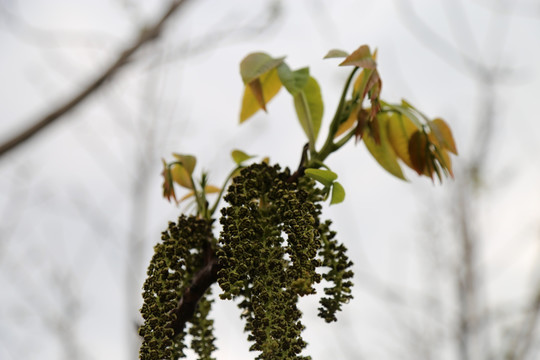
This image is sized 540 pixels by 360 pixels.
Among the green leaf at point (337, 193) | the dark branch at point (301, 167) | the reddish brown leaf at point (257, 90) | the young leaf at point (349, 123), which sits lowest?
the green leaf at point (337, 193)

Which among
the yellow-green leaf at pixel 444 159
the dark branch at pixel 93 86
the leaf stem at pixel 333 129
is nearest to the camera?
the leaf stem at pixel 333 129

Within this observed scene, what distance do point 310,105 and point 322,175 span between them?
301mm

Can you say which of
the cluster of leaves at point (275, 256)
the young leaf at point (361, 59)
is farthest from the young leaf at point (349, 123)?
the cluster of leaves at point (275, 256)

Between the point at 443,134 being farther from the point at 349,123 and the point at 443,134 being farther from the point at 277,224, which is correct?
the point at 277,224

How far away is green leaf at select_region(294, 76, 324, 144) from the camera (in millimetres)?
1169

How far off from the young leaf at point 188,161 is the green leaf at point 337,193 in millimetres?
317

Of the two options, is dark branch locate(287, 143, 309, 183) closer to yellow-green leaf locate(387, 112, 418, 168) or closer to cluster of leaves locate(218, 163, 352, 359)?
cluster of leaves locate(218, 163, 352, 359)

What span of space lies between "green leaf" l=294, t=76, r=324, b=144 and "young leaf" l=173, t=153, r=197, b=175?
24cm

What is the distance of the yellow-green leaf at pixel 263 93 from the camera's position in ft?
4.31

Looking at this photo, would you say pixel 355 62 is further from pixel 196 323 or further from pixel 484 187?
pixel 484 187

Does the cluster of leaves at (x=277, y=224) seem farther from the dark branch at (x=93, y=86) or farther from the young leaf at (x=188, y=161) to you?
the dark branch at (x=93, y=86)

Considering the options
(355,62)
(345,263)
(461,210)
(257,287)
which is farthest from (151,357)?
(461,210)

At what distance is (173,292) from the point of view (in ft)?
2.84

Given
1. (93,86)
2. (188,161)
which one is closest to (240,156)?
(188,161)
